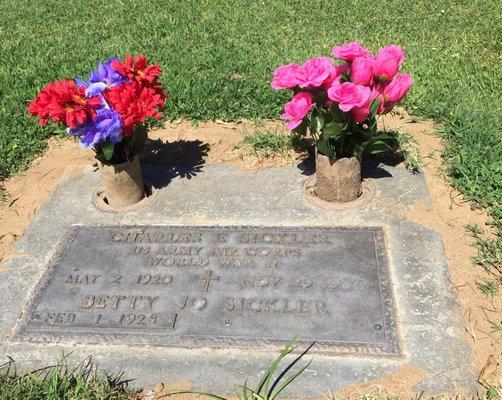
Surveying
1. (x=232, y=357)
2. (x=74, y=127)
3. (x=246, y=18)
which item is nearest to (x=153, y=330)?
(x=232, y=357)

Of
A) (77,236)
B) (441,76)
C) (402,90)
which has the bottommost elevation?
(441,76)

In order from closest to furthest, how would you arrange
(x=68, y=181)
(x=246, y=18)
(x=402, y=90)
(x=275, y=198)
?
(x=402, y=90)
(x=275, y=198)
(x=68, y=181)
(x=246, y=18)

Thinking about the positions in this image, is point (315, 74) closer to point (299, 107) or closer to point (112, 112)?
point (299, 107)

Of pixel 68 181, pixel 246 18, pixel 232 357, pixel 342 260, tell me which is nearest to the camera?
pixel 232 357

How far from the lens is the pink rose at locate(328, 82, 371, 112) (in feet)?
8.54

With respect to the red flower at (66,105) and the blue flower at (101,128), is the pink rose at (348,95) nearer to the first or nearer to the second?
the blue flower at (101,128)

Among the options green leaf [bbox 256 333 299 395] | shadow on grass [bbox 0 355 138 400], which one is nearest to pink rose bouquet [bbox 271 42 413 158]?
green leaf [bbox 256 333 299 395]

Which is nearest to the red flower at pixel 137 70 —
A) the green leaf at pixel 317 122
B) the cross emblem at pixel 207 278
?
the green leaf at pixel 317 122

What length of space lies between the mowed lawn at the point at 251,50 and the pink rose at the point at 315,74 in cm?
108

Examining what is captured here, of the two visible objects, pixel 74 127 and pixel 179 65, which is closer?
pixel 74 127

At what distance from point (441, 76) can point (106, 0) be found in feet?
13.9

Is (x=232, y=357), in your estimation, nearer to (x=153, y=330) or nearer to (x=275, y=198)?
(x=153, y=330)

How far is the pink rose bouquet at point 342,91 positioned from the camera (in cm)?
265

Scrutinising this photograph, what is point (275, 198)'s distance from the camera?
3.10 m
